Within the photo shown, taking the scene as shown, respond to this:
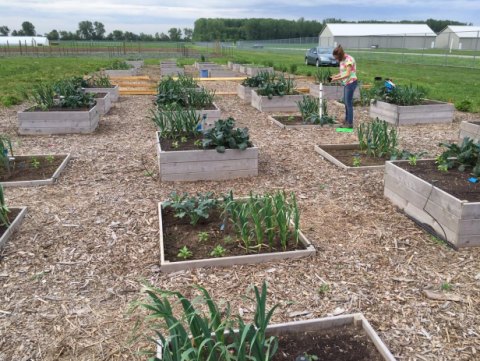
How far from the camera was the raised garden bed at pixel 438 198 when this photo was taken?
3.59 meters

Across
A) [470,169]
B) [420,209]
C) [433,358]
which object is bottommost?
[433,358]

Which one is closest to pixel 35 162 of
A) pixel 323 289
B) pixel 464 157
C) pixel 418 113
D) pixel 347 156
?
pixel 323 289

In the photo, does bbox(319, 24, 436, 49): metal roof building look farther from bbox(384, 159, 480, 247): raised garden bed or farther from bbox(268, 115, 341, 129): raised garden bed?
bbox(384, 159, 480, 247): raised garden bed

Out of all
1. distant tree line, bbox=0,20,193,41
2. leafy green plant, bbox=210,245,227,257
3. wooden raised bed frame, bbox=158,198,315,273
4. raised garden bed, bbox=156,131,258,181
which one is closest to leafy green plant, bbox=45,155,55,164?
raised garden bed, bbox=156,131,258,181

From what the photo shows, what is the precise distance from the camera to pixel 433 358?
2453mm

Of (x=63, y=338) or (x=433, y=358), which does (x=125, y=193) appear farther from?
(x=433, y=358)

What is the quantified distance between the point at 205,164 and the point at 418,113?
→ 5378 millimetres

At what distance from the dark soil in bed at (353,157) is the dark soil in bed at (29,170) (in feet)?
12.9

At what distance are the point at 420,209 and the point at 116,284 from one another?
9.59ft

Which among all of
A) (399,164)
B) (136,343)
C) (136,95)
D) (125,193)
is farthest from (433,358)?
(136,95)

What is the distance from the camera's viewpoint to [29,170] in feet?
17.8

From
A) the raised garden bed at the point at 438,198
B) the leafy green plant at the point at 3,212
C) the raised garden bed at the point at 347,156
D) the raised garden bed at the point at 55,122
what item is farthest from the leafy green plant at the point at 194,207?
the raised garden bed at the point at 55,122

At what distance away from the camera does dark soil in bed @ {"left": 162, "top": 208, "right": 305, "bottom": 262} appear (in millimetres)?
3553

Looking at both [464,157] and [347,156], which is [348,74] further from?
[464,157]
